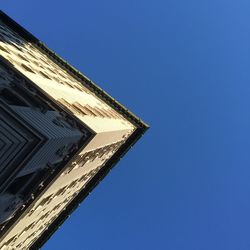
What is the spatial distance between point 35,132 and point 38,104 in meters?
5.00

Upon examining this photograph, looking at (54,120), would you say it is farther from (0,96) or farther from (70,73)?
(70,73)

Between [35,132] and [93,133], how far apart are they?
6.44 meters

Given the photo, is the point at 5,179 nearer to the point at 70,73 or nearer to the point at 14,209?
the point at 14,209

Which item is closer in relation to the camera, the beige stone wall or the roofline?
the beige stone wall

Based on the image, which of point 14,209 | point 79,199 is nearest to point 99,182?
point 79,199

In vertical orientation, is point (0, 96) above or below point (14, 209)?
above

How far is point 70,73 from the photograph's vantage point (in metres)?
62.0

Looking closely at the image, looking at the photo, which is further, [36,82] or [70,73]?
[70,73]

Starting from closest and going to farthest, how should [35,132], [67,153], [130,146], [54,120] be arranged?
1. [35,132]
2. [54,120]
3. [67,153]
4. [130,146]

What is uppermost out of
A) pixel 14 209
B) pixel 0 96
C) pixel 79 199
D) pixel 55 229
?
pixel 0 96

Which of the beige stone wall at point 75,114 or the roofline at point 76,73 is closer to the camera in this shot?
the beige stone wall at point 75,114

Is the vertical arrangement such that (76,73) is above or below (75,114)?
below

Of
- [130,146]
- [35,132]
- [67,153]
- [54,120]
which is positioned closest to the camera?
[35,132]

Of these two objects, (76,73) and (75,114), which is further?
(76,73)
